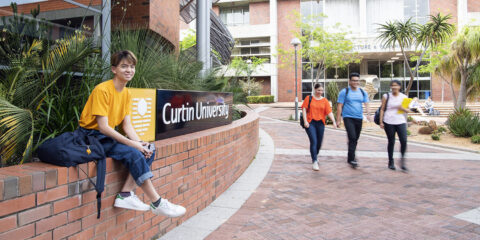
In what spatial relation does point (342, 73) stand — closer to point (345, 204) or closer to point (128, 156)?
point (345, 204)

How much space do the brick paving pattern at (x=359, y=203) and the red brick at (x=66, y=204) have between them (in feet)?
4.76

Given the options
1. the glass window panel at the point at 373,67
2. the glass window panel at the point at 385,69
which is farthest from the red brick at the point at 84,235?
the glass window panel at the point at 373,67

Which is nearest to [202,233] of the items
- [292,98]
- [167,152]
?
[167,152]

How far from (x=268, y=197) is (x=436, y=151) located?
671 centimetres

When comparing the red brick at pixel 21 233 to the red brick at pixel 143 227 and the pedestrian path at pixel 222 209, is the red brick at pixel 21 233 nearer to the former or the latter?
the red brick at pixel 143 227

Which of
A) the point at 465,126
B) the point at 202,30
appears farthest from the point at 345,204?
the point at 465,126

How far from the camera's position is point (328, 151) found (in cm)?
893

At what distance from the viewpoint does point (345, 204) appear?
14.7 feet

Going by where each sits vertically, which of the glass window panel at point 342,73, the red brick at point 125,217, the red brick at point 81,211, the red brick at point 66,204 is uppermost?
the glass window panel at point 342,73

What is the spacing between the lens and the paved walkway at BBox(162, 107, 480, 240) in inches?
140

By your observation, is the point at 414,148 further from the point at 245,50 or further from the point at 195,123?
the point at 245,50

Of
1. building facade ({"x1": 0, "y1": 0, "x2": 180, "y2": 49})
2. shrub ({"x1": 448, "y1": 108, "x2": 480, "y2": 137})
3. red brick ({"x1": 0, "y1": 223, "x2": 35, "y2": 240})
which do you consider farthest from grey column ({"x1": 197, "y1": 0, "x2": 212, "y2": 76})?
shrub ({"x1": 448, "y1": 108, "x2": 480, "y2": 137})

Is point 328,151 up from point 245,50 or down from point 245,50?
down

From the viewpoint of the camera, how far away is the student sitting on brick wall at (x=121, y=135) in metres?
2.62
